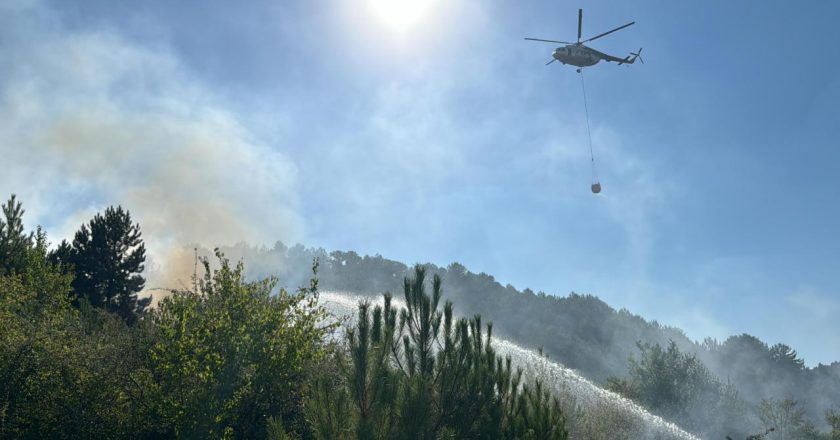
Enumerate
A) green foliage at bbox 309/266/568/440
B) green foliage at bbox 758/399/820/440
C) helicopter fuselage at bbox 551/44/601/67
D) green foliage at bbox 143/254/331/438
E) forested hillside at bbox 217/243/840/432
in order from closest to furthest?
1. green foliage at bbox 309/266/568/440
2. green foliage at bbox 143/254/331/438
3. helicopter fuselage at bbox 551/44/601/67
4. green foliage at bbox 758/399/820/440
5. forested hillside at bbox 217/243/840/432

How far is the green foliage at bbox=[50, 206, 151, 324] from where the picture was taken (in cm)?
4412

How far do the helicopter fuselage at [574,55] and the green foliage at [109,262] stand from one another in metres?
35.0

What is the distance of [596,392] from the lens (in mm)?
46000

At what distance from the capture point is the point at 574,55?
120 ft

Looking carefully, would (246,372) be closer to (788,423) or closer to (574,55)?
(574,55)

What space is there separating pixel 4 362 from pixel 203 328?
6.24 m

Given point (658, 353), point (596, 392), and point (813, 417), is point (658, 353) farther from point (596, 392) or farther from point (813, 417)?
point (813, 417)

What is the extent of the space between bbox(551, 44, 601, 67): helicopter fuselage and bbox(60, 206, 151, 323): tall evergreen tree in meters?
35.3

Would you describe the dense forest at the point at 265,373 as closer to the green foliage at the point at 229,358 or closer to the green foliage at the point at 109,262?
the green foliage at the point at 229,358

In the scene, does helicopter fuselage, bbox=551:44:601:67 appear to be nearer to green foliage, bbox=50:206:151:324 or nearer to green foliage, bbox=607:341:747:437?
green foliage, bbox=50:206:151:324

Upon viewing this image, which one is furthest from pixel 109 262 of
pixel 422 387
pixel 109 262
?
pixel 422 387

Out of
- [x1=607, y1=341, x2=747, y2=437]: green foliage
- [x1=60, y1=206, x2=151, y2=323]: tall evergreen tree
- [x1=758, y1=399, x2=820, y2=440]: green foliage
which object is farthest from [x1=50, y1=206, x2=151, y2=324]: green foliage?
[x1=758, y1=399, x2=820, y2=440]: green foliage

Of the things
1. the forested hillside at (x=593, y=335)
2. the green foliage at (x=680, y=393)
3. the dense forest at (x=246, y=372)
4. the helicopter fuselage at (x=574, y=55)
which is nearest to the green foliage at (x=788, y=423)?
the green foliage at (x=680, y=393)

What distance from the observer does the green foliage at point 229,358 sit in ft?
50.9
